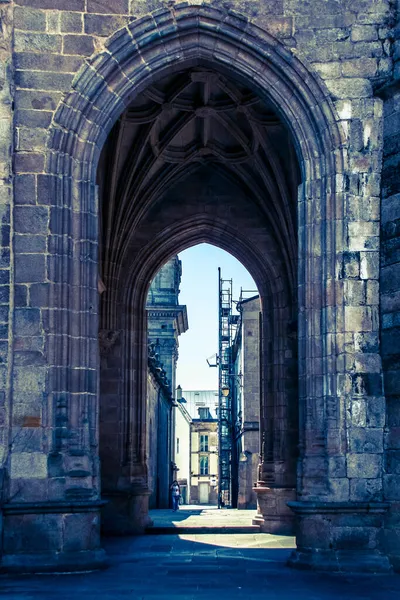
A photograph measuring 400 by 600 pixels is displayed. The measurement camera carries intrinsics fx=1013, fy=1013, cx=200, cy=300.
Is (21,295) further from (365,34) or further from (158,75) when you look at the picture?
(365,34)

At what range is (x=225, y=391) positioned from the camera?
142 ft

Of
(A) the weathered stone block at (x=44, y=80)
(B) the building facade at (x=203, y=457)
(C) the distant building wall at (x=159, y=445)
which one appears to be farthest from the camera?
(B) the building facade at (x=203, y=457)

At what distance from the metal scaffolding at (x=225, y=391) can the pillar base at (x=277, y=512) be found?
22.4 meters

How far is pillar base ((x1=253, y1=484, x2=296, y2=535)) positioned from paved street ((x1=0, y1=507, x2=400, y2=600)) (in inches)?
141

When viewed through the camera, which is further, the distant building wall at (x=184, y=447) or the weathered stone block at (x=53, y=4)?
the distant building wall at (x=184, y=447)

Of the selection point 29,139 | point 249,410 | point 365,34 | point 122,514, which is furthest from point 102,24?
point 249,410

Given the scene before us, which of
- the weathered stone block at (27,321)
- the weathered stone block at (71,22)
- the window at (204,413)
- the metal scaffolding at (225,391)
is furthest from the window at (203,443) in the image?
the weathered stone block at (71,22)

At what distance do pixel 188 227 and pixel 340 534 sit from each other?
9.30 metres

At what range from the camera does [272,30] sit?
13.2 metres

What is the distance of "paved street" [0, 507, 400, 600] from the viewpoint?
10.1 meters

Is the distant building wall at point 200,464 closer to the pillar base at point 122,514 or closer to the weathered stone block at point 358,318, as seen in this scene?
the pillar base at point 122,514

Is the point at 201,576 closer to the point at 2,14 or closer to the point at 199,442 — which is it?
the point at 2,14

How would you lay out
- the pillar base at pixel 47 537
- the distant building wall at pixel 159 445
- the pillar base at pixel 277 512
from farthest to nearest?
the distant building wall at pixel 159 445
the pillar base at pixel 277 512
the pillar base at pixel 47 537

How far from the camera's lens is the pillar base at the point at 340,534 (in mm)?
11891
